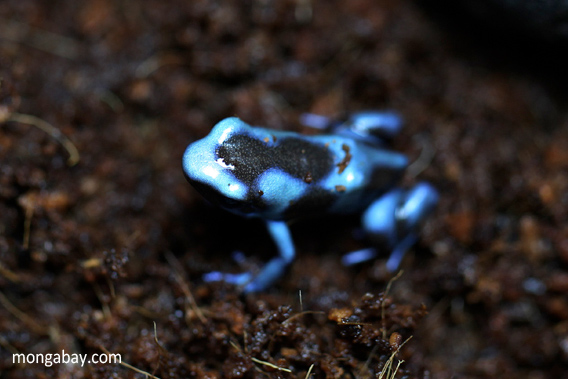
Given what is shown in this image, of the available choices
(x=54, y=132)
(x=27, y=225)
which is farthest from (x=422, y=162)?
(x=27, y=225)

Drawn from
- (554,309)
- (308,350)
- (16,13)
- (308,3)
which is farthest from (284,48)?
(554,309)

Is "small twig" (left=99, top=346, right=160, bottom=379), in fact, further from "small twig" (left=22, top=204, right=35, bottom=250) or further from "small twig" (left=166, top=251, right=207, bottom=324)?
"small twig" (left=22, top=204, right=35, bottom=250)

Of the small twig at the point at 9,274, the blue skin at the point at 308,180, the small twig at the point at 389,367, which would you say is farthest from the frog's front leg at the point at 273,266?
the small twig at the point at 9,274

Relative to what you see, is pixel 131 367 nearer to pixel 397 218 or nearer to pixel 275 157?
pixel 275 157

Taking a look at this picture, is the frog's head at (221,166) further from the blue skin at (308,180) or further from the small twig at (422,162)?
the small twig at (422,162)

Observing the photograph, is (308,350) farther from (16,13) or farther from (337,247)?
(16,13)
